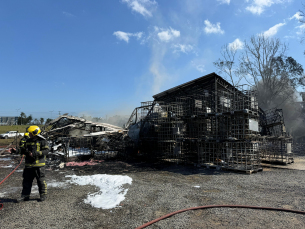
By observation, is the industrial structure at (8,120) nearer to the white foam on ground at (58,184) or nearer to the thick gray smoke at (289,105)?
the white foam on ground at (58,184)

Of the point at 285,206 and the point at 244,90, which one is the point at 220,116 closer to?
the point at 244,90

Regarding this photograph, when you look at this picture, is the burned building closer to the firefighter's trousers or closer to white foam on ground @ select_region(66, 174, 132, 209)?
white foam on ground @ select_region(66, 174, 132, 209)

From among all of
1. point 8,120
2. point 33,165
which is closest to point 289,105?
point 33,165

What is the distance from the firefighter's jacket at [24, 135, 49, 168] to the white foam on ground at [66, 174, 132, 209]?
174cm

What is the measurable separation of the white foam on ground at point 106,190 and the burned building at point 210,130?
17.4 ft

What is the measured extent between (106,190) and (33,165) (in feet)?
8.00

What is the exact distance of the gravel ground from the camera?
4395 millimetres

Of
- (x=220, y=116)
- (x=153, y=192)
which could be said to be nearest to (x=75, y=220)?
(x=153, y=192)

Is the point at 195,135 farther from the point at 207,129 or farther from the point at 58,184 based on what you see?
the point at 58,184

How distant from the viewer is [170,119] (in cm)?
1375

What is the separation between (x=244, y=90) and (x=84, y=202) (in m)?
10.2

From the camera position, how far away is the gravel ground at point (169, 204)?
4395 millimetres

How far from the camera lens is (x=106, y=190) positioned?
681cm

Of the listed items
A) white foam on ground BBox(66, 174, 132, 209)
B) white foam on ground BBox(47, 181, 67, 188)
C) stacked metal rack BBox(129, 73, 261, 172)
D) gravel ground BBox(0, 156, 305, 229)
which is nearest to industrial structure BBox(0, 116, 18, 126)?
stacked metal rack BBox(129, 73, 261, 172)
